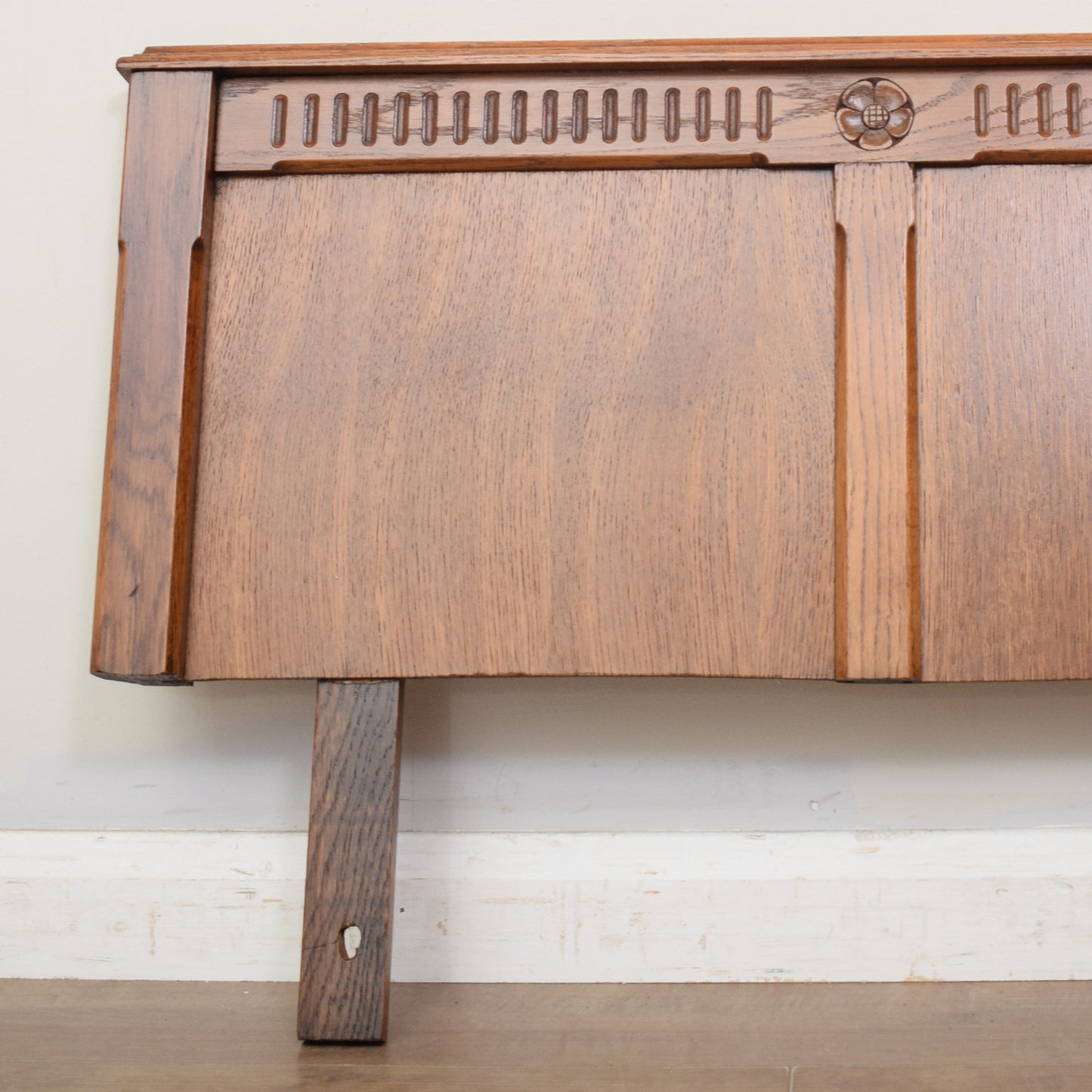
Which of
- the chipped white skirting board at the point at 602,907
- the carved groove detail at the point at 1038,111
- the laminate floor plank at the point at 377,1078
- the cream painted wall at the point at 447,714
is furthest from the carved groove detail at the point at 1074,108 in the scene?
the laminate floor plank at the point at 377,1078

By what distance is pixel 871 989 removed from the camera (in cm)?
78

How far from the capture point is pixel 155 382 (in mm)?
675

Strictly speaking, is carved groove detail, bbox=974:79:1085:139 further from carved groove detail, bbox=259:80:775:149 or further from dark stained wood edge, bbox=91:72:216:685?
dark stained wood edge, bbox=91:72:216:685

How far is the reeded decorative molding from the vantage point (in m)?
0.68

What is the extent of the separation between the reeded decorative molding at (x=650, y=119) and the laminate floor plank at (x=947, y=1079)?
1.95 feet

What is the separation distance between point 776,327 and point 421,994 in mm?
575

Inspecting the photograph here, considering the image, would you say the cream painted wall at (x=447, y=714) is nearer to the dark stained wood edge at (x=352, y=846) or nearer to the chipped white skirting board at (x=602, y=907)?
the chipped white skirting board at (x=602, y=907)

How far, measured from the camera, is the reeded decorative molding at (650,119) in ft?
2.23

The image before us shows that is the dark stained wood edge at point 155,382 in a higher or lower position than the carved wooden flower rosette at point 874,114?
lower

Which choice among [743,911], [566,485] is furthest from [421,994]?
[566,485]

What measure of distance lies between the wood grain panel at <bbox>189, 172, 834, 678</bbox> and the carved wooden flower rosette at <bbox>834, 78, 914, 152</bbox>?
44 millimetres

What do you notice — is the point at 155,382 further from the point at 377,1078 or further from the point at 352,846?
the point at 377,1078

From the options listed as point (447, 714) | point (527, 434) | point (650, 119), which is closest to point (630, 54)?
point (650, 119)

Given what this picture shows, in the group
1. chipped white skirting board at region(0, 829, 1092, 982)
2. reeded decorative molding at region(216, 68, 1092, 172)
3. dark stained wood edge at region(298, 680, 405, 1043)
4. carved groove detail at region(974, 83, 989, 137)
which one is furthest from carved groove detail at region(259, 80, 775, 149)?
chipped white skirting board at region(0, 829, 1092, 982)
